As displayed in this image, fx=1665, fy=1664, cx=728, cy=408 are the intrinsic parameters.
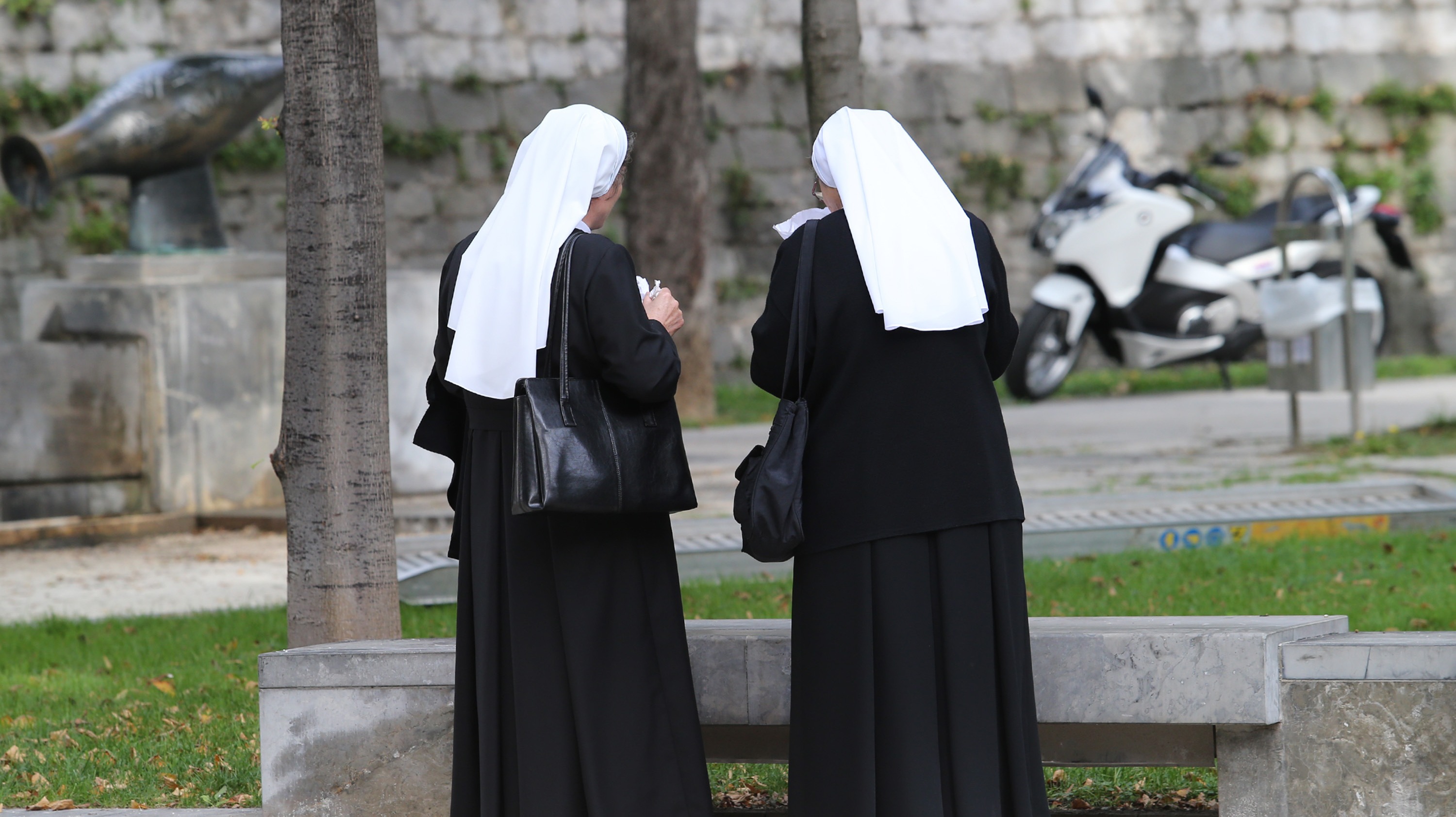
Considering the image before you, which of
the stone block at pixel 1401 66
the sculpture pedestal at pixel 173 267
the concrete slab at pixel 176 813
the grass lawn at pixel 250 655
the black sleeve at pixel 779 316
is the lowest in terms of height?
the concrete slab at pixel 176 813

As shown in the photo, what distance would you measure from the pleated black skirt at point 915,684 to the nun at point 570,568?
300mm

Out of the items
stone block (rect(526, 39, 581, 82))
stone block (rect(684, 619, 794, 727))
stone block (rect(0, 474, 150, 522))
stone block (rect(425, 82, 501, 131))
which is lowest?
stone block (rect(684, 619, 794, 727))

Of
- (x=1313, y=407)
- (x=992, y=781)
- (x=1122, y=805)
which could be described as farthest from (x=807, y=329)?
(x=1313, y=407)

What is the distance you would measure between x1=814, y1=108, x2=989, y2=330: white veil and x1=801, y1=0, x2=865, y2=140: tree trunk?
319 centimetres

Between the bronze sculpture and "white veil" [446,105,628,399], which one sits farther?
the bronze sculpture

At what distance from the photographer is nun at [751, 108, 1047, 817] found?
9.84ft

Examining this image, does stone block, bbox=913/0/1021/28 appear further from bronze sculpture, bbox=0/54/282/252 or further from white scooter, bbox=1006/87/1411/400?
bronze sculpture, bbox=0/54/282/252

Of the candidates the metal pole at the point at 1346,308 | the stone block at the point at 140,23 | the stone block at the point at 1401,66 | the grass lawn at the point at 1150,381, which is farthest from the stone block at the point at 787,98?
the metal pole at the point at 1346,308

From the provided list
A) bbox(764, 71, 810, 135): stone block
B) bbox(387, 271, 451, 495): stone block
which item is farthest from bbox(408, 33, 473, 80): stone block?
bbox(387, 271, 451, 495): stone block

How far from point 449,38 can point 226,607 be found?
9.60 m

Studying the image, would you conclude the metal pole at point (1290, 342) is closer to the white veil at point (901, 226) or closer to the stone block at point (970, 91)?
the stone block at point (970, 91)

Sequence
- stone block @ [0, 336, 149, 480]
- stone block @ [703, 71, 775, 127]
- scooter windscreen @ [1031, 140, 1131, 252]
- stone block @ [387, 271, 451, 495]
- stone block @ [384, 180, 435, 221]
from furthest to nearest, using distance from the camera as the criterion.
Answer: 1. stone block @ [703, 71, 775, 127]
2. stone block @ [384, 180, 435, 221]
3. scooter windscreen @ [1031, 140, 1131, 252]
4. stone block @ [387, 271, 451, 495]
5. stone block @ [0, 336, 149, 480]

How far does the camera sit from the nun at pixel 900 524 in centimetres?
300

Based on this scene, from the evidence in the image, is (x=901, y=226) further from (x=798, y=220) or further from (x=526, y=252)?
(x=526, y=252)
